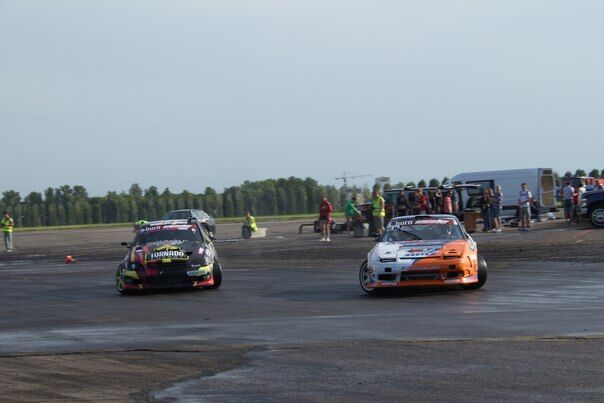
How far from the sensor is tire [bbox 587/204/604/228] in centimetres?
3228

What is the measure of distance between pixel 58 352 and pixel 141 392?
9.54ft

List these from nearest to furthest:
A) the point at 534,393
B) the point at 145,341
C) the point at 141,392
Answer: the point at 534,393 → the point at 141,392 → the point at 145,341

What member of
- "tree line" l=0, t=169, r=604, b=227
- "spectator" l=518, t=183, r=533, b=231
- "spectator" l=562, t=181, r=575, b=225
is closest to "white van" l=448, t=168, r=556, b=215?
"spectator" l=562, t=181, r=575, b=225

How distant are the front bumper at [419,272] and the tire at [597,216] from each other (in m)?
16.6

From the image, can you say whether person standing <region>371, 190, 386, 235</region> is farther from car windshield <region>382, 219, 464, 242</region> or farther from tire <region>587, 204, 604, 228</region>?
car windshield <region>382, 219, 464, 242</region>

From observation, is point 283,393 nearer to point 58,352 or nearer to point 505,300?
point 58,352

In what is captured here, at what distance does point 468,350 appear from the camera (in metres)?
10.3

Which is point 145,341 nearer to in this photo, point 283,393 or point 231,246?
point 283,393

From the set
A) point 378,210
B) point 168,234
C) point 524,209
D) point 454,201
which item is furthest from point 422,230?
point 454,201

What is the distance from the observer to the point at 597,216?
32.3 metres

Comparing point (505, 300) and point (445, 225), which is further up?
point (445, 225)

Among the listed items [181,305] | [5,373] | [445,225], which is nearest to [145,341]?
[5,373]

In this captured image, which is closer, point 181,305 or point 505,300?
point 505,300

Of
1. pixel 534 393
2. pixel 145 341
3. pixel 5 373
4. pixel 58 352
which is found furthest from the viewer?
pixel 145 341
